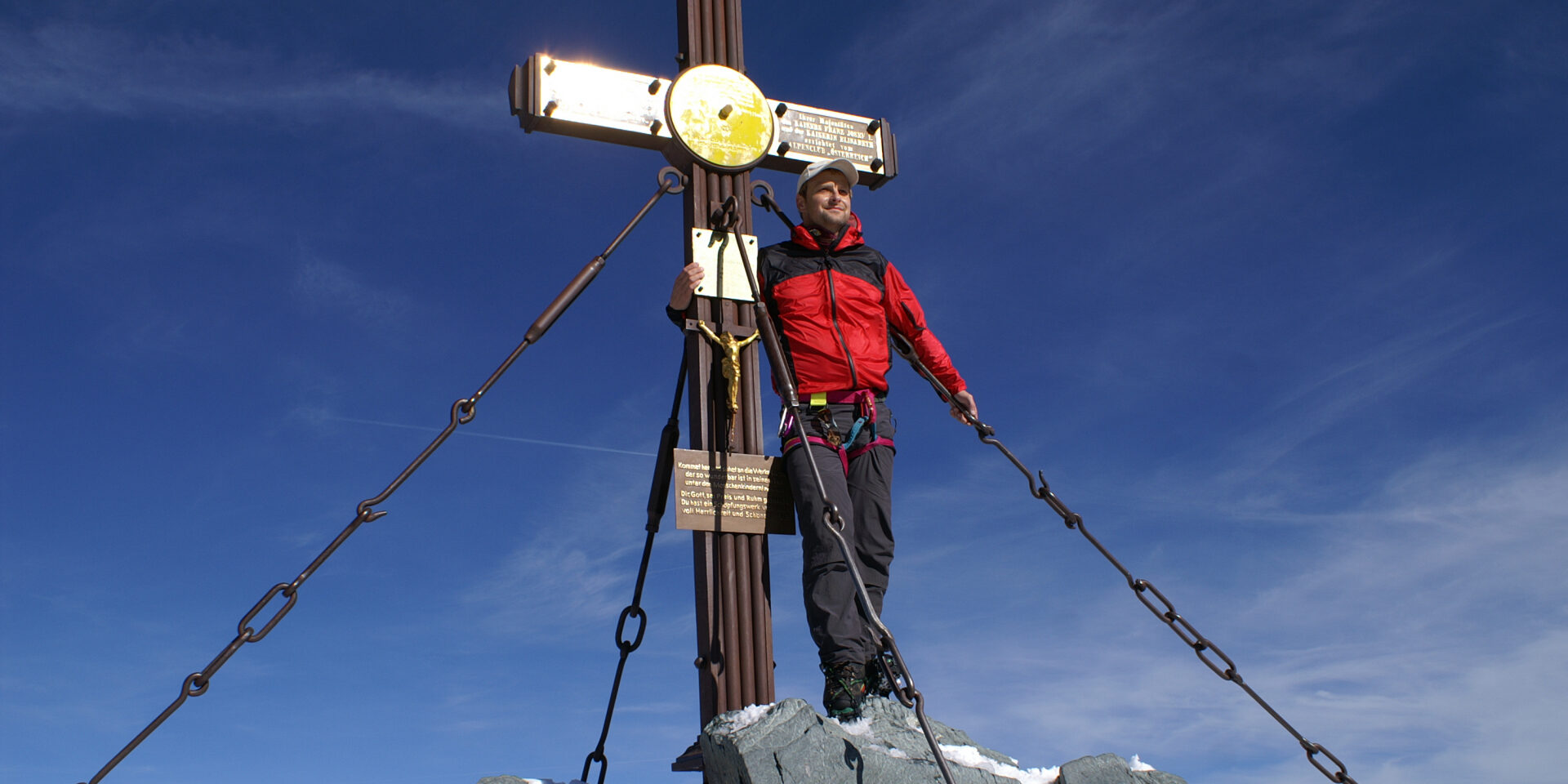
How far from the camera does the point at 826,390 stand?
5.64 metres

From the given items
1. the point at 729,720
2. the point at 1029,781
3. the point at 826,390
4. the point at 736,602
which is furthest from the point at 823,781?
the point at 826,390

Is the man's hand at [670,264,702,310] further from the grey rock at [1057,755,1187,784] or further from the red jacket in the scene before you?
the grey rock at [1057,755,1187,784]

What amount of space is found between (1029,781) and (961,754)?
296 mm

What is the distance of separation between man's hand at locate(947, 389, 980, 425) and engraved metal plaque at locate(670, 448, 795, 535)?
3.31 ft

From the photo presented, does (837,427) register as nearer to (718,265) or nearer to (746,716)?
(718,265)

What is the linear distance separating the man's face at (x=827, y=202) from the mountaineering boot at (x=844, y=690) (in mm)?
2296

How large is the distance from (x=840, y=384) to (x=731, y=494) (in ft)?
2.47

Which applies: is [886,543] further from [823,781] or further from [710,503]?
[823,781]

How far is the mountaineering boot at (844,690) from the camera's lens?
16.5ft

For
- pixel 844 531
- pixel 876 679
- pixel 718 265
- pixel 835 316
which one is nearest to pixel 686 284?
pixel 718 265

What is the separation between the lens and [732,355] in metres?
5.79

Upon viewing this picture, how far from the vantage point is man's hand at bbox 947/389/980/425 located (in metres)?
Answer: 6.16

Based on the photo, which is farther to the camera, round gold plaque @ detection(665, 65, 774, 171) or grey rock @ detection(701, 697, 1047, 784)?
round gold plaque @ detection(665, 65, 774, 171)

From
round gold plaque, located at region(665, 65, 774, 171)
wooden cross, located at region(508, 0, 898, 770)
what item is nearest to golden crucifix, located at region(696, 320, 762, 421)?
wooden cross, located at region(508, 0, 898, 770)
